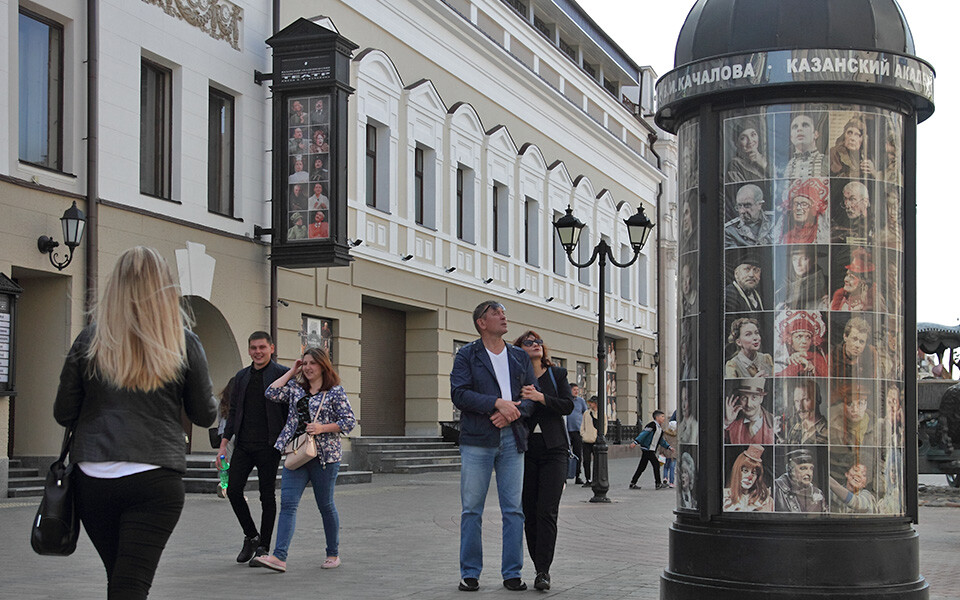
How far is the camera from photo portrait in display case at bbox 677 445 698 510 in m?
7.69

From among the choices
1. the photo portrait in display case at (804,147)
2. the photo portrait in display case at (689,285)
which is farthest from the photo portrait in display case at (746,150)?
the photo portrait in display case at (689,285)

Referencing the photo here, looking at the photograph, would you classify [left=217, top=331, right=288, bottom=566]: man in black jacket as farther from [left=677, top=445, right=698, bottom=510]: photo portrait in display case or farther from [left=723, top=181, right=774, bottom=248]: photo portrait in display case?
[left=723, top=181, right=774, bottom=248]: photo portrait in display case

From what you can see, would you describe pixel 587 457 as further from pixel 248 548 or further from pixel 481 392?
pixel 481 392

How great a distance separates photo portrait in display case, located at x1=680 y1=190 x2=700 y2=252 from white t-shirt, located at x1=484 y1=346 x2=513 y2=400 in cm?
154

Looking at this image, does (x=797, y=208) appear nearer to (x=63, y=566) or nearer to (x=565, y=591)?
(x=565, y=591)

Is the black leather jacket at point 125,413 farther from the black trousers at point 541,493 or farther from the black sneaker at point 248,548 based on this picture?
the black sneaker at point 248,548

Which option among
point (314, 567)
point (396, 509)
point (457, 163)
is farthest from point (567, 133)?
point (314, 567)

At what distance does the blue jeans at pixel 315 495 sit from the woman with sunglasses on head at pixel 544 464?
159cm

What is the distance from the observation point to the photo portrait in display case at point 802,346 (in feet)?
24.3

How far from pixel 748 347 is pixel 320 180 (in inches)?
592

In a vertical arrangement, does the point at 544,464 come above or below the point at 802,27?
below

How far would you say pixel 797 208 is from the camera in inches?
295

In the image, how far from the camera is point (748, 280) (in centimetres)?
757

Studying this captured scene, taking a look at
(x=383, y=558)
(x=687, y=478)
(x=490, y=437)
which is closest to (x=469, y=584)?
(x=490, y=437)
